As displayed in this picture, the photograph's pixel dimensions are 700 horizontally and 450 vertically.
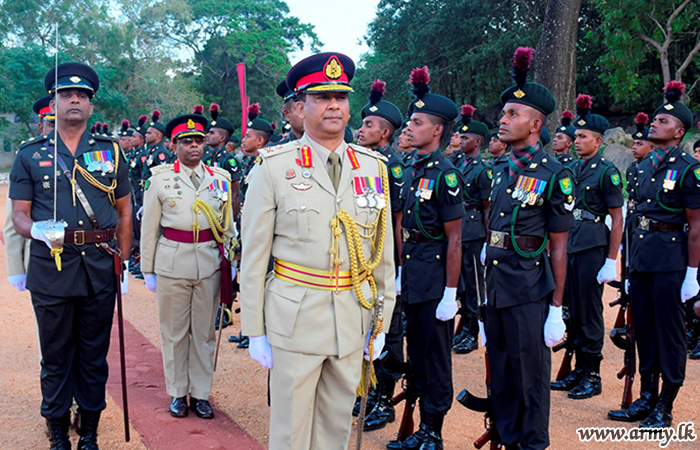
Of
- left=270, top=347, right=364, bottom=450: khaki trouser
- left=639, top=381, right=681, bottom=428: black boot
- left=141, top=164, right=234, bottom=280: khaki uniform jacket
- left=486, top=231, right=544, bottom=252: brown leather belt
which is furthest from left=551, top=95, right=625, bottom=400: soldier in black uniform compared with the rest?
left=141, top=164, right=234, bottom=280: khaki uniform jacket

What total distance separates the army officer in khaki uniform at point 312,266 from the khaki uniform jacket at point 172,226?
1923 millimetres

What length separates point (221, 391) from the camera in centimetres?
558

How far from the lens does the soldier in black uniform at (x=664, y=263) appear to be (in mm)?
4902

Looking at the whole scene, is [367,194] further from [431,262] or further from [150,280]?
[150,280]

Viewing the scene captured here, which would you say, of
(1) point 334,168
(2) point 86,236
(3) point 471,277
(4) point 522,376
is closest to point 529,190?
(4) point 522,376

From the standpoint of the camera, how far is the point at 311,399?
10.2 feet

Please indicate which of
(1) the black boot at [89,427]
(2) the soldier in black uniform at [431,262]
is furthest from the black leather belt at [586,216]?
(1) the black boot at [89,427]

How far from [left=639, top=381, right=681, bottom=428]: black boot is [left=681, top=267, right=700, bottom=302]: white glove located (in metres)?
0.70

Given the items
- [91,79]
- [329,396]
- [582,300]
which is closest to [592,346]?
[582,300]

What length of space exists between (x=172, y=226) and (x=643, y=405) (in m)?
3.95

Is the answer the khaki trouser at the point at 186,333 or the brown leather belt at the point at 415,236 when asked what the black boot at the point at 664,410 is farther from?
the khaki trouser at the point at 186,333

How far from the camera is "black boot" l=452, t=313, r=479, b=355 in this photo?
690 cm

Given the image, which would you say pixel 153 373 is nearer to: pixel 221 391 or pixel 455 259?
pixel 221 391

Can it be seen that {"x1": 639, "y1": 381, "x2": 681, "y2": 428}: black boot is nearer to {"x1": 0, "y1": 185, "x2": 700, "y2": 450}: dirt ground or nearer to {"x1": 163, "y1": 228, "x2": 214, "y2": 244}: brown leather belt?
{"x1": 0, "y1": 185, "x2": 700, "y2": 450}: dirt ground
